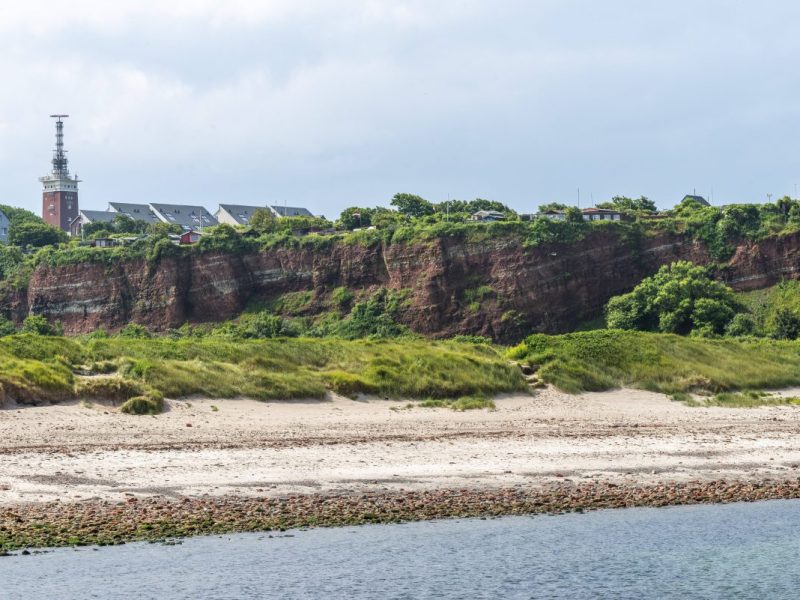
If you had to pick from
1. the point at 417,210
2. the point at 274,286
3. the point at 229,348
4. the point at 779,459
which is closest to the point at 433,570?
the point at 779,459

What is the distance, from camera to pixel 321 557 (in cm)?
1903

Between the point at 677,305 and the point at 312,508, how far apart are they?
183 feet

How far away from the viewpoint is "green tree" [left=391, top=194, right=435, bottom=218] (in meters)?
107

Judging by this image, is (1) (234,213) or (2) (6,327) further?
(1) (234,213)

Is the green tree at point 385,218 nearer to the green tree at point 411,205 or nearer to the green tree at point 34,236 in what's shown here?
the green tree at point 411,205

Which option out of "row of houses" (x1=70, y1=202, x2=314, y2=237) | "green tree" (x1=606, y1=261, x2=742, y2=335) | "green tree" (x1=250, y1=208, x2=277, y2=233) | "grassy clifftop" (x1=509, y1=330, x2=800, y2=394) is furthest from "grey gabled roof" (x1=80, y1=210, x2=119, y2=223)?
"grassy clifftop" (x1=509, y1=330, x2=800, y2=394)

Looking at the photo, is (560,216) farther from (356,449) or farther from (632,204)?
(356,449)

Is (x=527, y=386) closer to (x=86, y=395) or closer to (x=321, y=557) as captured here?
(x=86, y=395)

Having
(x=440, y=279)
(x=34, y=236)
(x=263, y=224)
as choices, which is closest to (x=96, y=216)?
(x=34, y=236)

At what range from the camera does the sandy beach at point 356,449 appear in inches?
875

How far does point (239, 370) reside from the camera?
34031 millimetres

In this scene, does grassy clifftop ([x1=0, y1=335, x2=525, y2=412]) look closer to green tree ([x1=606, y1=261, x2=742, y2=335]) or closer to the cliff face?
green tree ([x1=606, y1=261, x2=742, y2=335])

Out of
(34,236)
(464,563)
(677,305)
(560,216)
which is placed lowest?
(464,563)

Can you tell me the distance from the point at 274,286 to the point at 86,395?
6165 centimetres
